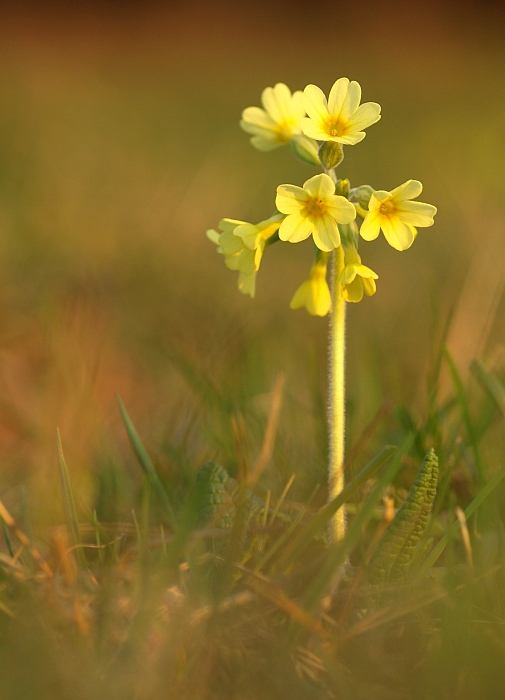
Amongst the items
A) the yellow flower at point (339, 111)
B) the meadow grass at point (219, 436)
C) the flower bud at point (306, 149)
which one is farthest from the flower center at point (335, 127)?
the meadow grass at point (219, 436)

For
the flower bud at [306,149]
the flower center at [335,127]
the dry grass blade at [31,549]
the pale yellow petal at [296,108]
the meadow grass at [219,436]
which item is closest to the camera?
the meadow grass at [219,436]

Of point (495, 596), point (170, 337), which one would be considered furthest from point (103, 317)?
point (495, 596)

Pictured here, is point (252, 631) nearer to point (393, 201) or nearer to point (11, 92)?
point (393, 201)

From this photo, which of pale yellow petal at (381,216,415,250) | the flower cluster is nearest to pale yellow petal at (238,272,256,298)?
the flower cluster

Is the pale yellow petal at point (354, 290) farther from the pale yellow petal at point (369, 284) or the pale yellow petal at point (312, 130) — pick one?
the pale yellow petal at point (312, 130)

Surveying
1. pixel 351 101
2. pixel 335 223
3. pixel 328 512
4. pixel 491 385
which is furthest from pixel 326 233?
pixel 491 385

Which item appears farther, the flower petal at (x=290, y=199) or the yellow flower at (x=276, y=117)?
the yellow flower at (x=276, y=117)
